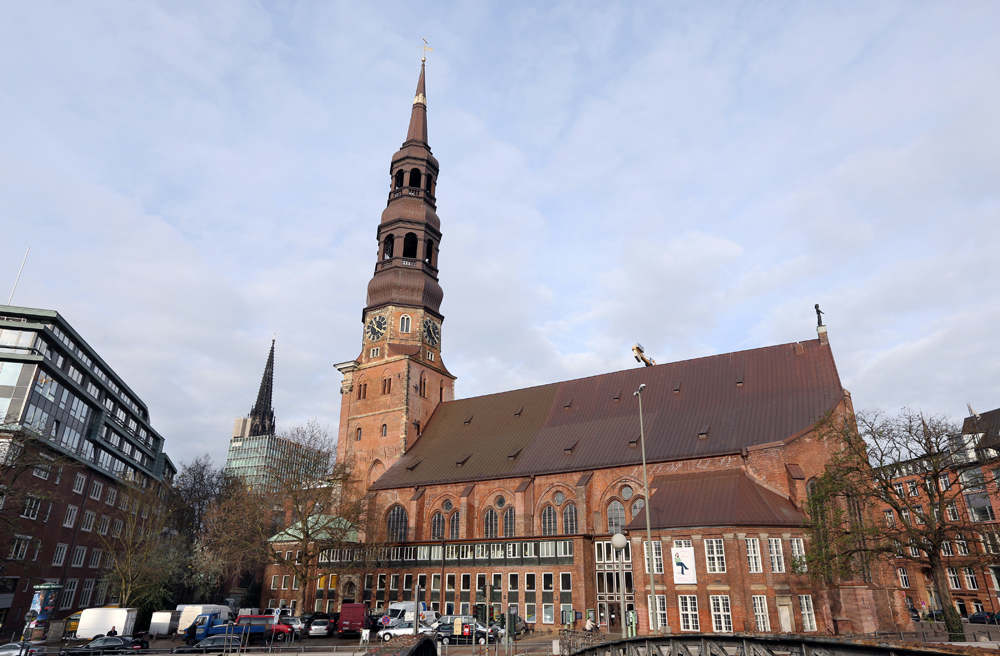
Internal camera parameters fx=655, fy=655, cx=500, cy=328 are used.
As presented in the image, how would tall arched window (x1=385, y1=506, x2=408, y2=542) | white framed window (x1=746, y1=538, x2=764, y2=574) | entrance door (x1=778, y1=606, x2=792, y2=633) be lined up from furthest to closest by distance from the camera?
tall arched window (x1=385, y1=506, x2=408, y2=542) < white framed window (x1=746, y1=538, x2=764, y2=574) < entrance door (x1=778, y1=606, x2=792, y2=633)

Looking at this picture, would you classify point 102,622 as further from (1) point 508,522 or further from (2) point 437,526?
(1) point 508,522

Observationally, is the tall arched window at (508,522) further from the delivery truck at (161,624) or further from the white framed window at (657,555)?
the delivery truck at (161,624)

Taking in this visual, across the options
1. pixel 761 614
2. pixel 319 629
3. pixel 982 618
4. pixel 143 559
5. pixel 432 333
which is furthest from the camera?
pixel 432 333

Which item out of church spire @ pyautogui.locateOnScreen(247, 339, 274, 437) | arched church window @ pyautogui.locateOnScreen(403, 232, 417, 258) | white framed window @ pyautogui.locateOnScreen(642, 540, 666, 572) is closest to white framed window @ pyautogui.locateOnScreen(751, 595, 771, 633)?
white framed window @ pyautogui.locateOnScreen(642, 540, 666, 572)

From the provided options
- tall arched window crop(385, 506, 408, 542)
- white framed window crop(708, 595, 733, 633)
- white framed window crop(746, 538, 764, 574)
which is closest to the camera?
white framed window crop(708, 595, 733, 633)

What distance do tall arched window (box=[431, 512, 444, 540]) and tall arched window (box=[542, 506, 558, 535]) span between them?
8947 mm

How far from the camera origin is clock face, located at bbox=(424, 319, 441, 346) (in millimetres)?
63594

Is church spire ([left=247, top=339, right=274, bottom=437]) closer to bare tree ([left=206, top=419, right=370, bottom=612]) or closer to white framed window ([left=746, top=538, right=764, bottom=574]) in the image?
bare tree ([left=206, top=419, right=370, bottom=612])

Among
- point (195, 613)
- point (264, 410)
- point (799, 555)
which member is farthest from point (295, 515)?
point (264, 410)

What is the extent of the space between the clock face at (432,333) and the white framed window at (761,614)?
38.6 meters

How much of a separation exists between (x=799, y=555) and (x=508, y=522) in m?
21.2

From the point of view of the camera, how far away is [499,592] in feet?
144

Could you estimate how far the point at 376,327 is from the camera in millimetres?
64375

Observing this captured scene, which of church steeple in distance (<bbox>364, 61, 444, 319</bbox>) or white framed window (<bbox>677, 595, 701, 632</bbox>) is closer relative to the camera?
white framed window (<bbox>677, 595, 701, 632</bbox>)
